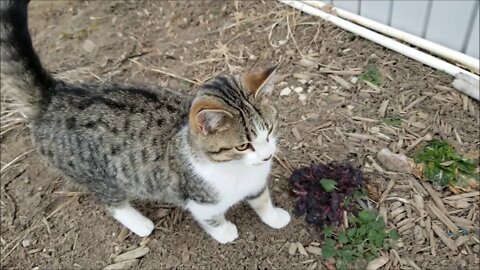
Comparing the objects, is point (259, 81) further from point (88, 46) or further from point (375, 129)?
point (88, 46)

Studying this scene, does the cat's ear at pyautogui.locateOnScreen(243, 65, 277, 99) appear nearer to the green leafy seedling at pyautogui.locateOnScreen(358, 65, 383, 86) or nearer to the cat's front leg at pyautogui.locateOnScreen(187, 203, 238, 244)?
the cat's front leg at pyautogui.locateOnScreen(187, 203, 238, 244)

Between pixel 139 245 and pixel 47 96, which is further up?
pixel 47 96

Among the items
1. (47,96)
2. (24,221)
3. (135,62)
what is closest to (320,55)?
(135,62)

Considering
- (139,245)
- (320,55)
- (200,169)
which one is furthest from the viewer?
(320,55)

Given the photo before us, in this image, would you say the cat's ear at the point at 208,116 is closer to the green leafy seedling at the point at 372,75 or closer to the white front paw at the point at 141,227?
the white front paw at the point at 141,227

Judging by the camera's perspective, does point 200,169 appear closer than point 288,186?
Yes

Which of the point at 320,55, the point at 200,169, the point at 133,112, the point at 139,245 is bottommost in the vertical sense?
the point at 139,245

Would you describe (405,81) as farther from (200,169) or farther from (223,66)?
(200,169)

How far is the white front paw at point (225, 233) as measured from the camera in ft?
7.40

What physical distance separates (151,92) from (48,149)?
19.4 inches

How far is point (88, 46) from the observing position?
329 centimetres

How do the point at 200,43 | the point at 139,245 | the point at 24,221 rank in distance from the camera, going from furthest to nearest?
the point at 200,43 → the point at 24,221 → the point at 139,245

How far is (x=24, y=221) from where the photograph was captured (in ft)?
8.30

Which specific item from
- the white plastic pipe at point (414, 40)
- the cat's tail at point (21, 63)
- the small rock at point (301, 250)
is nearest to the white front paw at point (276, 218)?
the small rock at point (301, 250)
